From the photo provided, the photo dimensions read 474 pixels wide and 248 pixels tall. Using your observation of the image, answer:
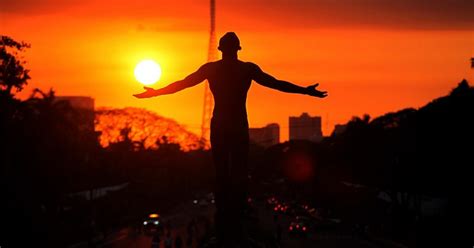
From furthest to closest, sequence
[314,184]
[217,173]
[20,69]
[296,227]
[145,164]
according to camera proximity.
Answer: [314,184] → [145,164] → [296,227] → [20,69] → [217,173]

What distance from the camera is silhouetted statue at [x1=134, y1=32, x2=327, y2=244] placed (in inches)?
588

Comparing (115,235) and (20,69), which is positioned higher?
(20,69)

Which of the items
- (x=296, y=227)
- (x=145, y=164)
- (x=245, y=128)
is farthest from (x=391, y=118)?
(x=245, y=128)

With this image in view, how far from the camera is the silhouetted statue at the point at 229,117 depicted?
14.9m

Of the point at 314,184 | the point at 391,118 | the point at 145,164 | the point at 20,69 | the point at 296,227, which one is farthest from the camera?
the point at 314,184

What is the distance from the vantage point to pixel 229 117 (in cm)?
1510

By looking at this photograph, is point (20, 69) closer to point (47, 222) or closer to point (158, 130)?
point (47, 222)

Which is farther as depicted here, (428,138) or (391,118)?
(391,118)

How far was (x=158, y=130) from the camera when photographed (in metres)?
198

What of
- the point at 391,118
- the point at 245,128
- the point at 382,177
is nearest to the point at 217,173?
the point at 245,128

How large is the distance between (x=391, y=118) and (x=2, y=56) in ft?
221

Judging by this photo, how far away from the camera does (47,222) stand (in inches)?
2319

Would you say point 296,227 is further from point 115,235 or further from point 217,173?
point 217,173

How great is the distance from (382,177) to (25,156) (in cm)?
5300
